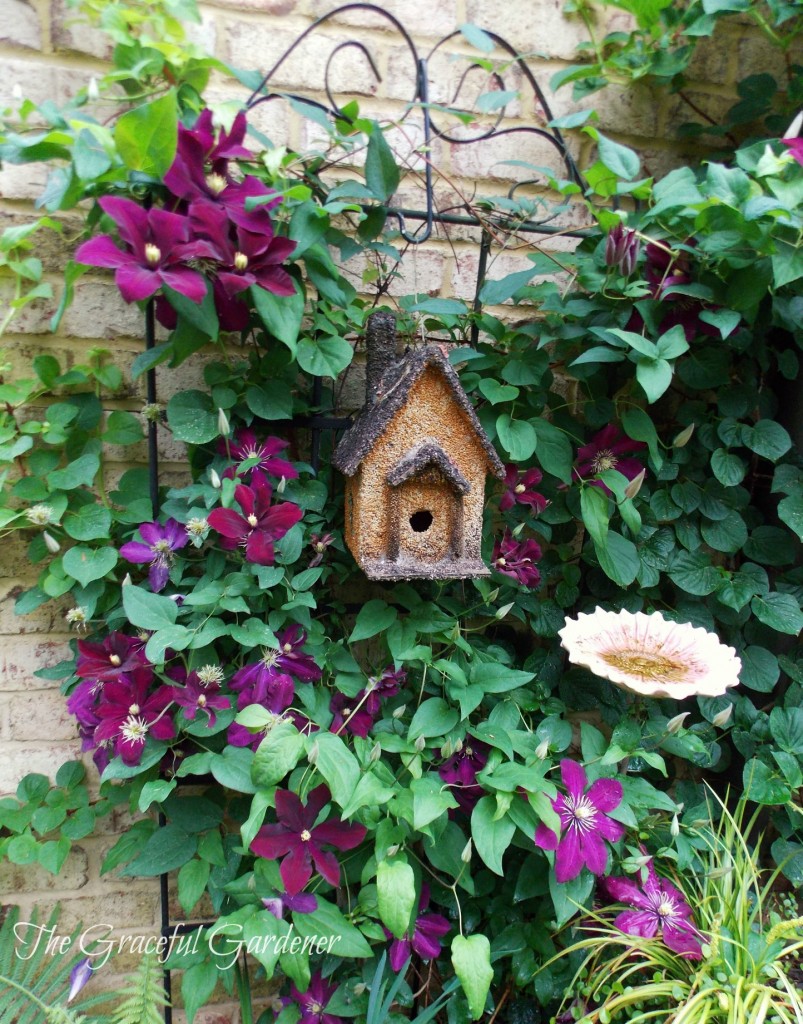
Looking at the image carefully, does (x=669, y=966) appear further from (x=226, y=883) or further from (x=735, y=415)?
(x=735, y=415)

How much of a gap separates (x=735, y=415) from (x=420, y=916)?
107 centimetres

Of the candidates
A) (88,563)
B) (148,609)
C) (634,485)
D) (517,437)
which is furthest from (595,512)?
(88,563)

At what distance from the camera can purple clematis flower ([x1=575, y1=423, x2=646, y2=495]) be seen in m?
1.16

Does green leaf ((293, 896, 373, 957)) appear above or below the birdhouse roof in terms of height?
below

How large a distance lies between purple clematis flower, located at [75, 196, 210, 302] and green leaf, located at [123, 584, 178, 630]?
1.41ft

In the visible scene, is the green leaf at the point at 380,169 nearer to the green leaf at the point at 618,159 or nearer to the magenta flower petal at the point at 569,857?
the green leaf at the point at 618,159

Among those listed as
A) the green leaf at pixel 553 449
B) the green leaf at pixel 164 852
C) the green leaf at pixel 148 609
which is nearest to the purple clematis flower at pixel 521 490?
the green leaf at pixel 553 449

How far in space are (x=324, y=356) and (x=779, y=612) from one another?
96cm

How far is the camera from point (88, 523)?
3.47 ft

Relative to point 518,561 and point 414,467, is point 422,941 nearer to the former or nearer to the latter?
point 518,561

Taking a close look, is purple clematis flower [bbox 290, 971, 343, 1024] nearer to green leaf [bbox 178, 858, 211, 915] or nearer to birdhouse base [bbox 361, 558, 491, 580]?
green leaf [bbox 178, 858, 211, 915]

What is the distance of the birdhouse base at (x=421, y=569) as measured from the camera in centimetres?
91

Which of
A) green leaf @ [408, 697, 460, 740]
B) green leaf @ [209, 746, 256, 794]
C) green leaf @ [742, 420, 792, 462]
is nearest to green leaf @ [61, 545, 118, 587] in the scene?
green leaf @ [209, 746, 256, 794]

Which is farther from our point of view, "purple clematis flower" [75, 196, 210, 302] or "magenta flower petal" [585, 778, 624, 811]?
"magenta flower petal" [585, 778, 624, 811]
